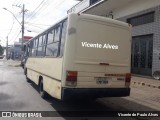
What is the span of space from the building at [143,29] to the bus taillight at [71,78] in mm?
10830

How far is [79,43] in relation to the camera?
26.4ft

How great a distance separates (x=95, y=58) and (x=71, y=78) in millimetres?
1013

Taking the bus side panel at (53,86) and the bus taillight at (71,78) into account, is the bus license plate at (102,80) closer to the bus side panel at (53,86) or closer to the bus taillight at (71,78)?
the bus taillight at (71,78)

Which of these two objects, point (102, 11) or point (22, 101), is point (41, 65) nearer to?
point (22, 101)

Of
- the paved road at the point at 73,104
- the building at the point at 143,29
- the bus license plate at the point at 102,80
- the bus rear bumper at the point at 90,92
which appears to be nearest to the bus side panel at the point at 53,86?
the bus rear bumper at the point at 90,92

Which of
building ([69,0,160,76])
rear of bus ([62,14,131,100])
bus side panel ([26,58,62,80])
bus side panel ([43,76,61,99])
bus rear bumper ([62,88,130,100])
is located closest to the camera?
bus rear bumper ([62,88,130,100])

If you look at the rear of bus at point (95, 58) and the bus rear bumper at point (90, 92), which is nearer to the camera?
the bus rear bumper at point (90, 92)

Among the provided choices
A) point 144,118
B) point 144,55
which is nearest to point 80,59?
point 144,118

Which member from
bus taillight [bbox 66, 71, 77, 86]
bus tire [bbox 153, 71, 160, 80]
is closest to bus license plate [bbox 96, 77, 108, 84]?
bus taillight [bbox 66, 71, 77, 86]

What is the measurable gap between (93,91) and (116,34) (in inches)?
77.5

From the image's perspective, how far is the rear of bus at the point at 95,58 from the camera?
7.93 metres

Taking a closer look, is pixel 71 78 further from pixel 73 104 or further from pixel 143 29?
pixel 143 29

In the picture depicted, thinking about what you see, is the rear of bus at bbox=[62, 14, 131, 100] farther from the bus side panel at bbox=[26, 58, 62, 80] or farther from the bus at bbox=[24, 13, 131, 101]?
the bus side panel at bbox=[26, 58, 62, 80]

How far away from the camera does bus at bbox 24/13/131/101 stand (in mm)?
7941
